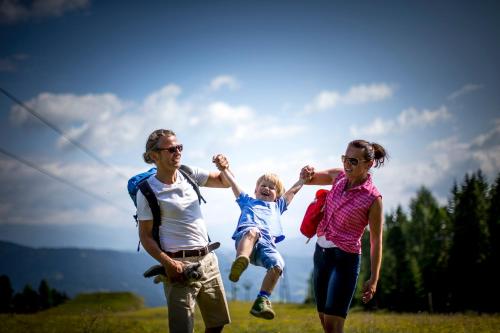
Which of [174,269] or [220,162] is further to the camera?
[220,162]

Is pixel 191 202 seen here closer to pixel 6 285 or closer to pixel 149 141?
pixel 149 141

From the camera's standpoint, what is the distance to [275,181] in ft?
24.1

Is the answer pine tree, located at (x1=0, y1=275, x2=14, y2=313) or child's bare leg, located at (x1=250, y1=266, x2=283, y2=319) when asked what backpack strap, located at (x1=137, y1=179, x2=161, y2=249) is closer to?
child's bare leg, located at (x1=250, y1=266, x2=283, y2=319)

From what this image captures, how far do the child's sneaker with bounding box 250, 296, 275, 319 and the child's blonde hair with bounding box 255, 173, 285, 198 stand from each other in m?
1.94

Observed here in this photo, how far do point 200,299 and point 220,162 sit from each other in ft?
6.61

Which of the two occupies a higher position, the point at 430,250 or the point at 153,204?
the point at 430,250

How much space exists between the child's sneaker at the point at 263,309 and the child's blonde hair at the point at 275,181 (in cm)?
194

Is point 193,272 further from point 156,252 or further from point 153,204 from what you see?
point 153,204

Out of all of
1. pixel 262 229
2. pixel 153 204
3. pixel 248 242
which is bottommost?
pixel 248 242

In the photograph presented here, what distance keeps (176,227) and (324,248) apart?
6.53 feet

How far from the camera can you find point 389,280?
65375 millimetres

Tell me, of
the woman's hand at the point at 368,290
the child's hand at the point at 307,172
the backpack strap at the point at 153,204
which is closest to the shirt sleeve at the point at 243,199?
the child's hand at the point at 307,172

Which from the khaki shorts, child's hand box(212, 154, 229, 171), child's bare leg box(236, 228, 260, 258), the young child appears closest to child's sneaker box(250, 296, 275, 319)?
the young child

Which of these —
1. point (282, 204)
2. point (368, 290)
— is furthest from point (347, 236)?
point (282, 204)
